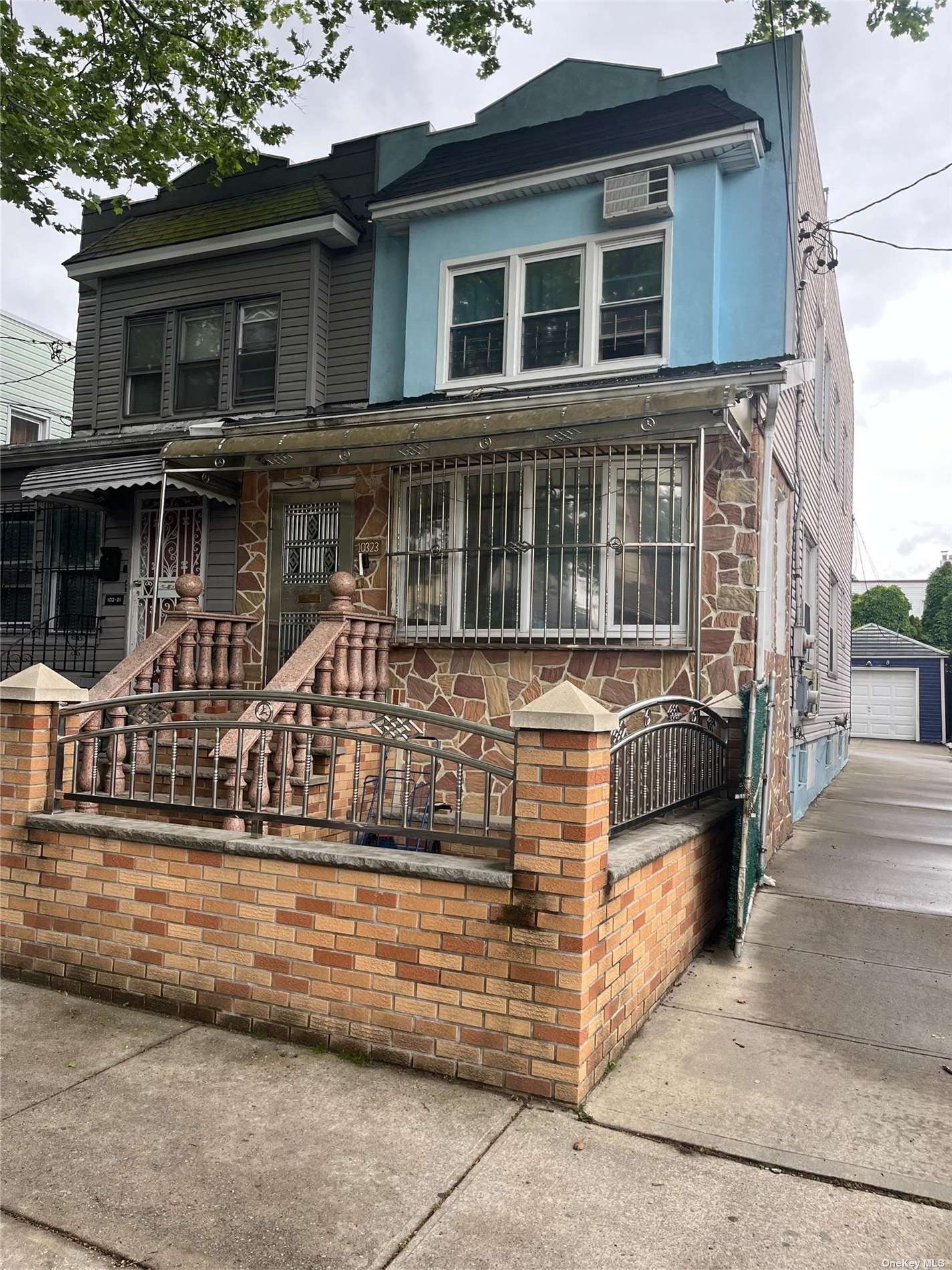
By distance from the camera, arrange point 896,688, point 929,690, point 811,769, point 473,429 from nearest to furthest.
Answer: point 473,429 < point 811,769 < point 929,690 < point 896,688

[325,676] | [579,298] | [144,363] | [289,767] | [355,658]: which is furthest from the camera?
[144,363]

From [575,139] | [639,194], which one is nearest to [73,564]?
[575,139]

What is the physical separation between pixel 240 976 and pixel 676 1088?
6.30 feet

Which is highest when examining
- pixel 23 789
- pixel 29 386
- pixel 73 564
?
pixel 29 386

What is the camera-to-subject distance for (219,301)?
10.4 m

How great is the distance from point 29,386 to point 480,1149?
19772 mm

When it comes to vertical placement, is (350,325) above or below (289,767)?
above

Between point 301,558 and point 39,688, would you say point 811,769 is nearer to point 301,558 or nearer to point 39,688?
point 301,558

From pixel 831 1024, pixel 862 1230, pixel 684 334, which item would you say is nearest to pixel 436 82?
pixel 684 334

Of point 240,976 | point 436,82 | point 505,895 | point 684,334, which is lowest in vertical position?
point 240,976

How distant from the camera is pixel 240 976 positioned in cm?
396

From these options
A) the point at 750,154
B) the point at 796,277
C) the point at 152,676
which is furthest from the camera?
the point at 796,277

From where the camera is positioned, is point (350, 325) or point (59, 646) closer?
point (350, 325)

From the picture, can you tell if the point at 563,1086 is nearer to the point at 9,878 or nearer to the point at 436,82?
the point at 9,878
